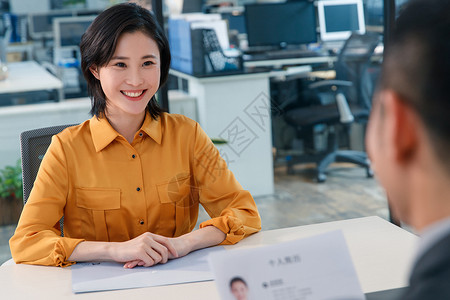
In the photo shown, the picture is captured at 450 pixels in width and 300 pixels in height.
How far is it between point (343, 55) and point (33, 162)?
3.23m

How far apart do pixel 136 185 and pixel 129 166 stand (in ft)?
0.18

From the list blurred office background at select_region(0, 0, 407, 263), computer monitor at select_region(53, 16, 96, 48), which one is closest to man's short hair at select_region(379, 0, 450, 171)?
blurred office background at select_region(0, 0, 407, 263)

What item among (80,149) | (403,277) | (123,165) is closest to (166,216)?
(123,165)

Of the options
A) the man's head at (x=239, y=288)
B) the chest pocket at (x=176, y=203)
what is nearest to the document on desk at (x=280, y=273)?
the man's head at (x=239, y=288)

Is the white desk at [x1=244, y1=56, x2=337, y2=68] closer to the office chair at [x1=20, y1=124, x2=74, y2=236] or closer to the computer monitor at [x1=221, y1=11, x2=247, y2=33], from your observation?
the computer monitor at [x1=221, y1=11, x2=247, y2=33]

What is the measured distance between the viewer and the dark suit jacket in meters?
A: 0.52

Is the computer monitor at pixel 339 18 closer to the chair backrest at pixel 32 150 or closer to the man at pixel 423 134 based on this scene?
the chair backrest at pixel 32 150

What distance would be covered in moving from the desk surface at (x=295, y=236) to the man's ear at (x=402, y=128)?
0.57 metres

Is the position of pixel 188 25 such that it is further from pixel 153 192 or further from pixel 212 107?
pixel 153 192

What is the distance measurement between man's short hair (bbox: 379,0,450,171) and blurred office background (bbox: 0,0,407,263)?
2102 mm

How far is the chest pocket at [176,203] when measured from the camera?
1.61 metres

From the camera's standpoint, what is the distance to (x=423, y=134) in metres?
0.55

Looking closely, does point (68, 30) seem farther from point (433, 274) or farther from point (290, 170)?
point (433, 274)

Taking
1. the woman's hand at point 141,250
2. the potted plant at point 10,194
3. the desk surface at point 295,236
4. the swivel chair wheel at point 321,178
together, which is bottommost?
the swivel chair wheel at point 321,178
